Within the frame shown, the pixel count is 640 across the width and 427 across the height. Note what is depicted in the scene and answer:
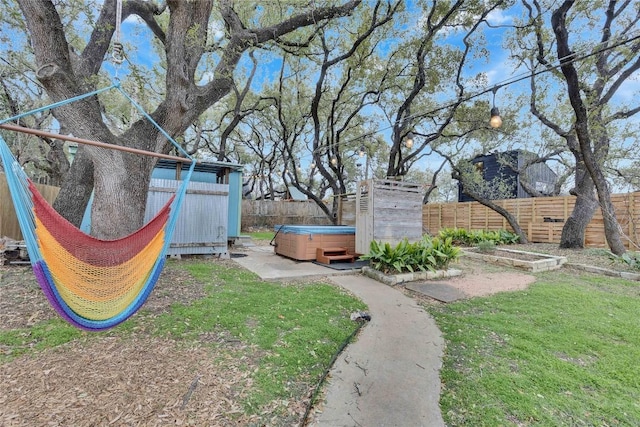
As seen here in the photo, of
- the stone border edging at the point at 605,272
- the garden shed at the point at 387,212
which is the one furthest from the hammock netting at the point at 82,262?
the stone border edging at the point at 605,272

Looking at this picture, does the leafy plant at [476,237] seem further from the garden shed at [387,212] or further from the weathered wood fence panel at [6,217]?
the weathered wood fence panel at [6,217]

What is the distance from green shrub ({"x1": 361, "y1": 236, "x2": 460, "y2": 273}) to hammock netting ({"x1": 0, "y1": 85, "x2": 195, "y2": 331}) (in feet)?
12.0

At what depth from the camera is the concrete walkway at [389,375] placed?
5.53 feet

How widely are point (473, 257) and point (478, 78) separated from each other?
5.31m

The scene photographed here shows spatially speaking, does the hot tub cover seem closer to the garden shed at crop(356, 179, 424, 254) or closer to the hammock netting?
the garden shed at crop(356, 179, 424, 254)

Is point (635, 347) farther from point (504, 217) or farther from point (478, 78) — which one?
point (504, 217)

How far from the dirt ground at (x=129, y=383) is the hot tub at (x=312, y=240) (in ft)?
12.7

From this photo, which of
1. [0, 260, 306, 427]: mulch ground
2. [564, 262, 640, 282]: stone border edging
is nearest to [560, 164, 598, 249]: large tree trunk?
[564, 262, 640, 282]: stone border edging

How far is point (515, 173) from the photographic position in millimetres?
14148

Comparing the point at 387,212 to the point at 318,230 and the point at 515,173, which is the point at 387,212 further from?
the point at 515,173

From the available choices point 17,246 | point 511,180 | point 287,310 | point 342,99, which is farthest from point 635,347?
point 511,180

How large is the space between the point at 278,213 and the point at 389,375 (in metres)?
13.8

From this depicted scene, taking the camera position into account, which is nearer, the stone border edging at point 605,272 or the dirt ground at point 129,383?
the dirt ground at point 129,383

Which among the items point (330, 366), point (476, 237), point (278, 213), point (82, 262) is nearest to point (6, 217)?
point (82, 262)
